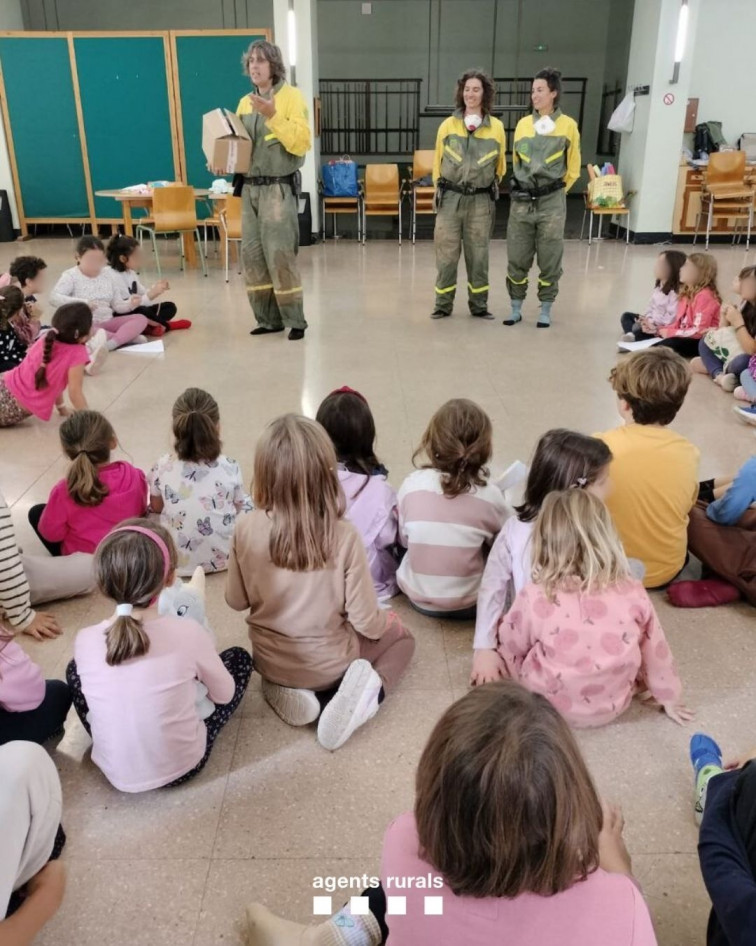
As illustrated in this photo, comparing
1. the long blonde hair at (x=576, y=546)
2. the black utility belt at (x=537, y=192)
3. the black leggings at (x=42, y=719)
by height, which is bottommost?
the black leggings at (x=42, y=719)

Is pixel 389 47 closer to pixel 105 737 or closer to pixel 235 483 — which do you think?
pixel 235 483

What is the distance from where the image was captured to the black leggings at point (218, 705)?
1.68 m

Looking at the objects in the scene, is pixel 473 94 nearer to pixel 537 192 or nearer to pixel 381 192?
pixel 537 192

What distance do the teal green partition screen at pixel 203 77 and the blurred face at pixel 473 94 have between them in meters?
4.82

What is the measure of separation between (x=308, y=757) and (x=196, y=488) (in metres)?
0.98

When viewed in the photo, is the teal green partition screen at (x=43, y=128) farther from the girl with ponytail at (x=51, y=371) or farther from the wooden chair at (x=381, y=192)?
the girl with ponytail at (x=51, y=371)

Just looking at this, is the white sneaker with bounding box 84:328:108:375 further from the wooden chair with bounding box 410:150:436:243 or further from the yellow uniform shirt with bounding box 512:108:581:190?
the wooden chair with bounding box 410:150:436:243

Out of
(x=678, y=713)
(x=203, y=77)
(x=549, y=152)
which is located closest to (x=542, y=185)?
(x=549, y=152)

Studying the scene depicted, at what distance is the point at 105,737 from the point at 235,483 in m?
1.06

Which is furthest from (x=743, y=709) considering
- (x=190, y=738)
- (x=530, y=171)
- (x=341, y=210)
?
(x=341, y=210)

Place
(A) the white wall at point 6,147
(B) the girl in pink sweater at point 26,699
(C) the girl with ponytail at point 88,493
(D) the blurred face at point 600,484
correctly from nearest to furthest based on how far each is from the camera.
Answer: (B) the girl in pink sweater at point 26,699, (D) the blurred face at point 600,484, (C) the girl with ponytail at point 88,493, (A) the white wall at point 6,147

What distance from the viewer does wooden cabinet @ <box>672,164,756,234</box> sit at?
949 cm

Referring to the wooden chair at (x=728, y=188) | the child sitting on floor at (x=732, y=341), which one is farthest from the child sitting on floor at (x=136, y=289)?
the wooden chair at (x=728, y=188)

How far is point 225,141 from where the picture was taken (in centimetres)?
463
